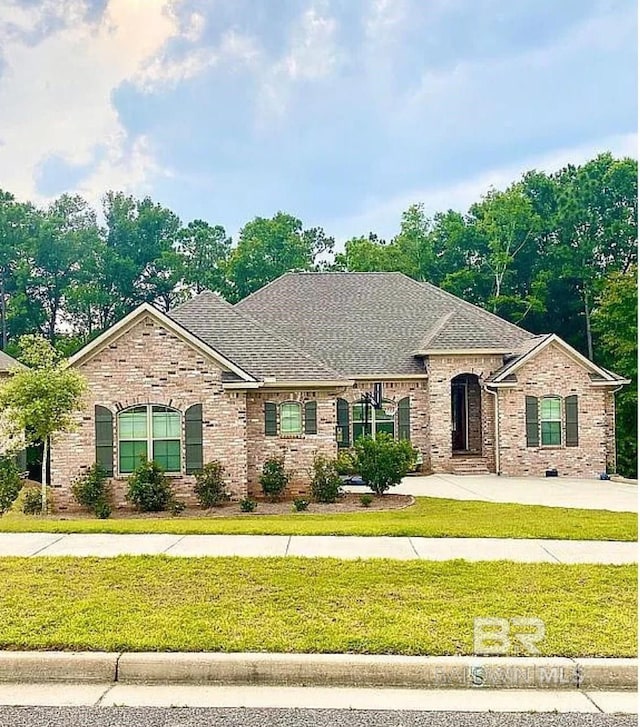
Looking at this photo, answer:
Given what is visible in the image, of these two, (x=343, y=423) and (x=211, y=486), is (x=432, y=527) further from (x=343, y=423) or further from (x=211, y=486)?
(x=343, y=423)

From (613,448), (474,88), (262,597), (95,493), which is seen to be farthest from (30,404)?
(613,448)

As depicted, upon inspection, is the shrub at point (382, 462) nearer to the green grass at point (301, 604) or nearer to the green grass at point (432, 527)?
the green grass at point (432, 527)

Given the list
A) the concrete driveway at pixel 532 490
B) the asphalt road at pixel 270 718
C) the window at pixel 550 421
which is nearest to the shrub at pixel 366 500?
the concrete driveway at pixel 532 490

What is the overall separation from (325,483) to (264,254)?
93.2 feet

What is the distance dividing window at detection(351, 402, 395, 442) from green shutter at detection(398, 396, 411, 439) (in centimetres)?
22

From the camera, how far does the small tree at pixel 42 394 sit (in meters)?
13.7

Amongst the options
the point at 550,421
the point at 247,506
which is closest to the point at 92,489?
the point at 247,506

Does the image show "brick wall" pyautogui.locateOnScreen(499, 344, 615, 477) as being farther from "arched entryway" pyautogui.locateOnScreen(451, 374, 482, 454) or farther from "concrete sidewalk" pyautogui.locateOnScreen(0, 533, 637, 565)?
"concrete sidewalk" pyautogui.locateOnScreen(0, 533, 637, 565)

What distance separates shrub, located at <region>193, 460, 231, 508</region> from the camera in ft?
50.5

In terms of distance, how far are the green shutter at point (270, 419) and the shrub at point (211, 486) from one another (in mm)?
1893

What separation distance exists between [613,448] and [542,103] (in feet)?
34.5

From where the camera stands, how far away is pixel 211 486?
15.4 metres

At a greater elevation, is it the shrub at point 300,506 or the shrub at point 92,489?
the shrub at point 92,489

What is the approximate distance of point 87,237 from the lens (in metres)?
45.4
